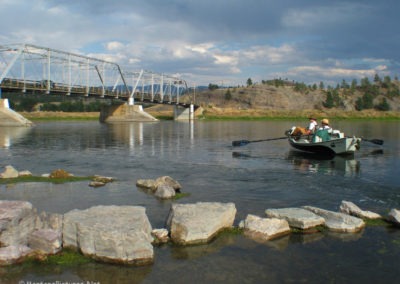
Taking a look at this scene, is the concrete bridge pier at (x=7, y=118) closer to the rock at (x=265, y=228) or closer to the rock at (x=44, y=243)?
the rock at (x=44, y=243)

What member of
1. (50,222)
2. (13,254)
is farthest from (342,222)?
(13,254)

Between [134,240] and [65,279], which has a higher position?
[134,240]

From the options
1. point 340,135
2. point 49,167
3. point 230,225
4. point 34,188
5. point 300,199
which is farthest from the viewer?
point 340,135

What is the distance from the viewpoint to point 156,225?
43.6ft

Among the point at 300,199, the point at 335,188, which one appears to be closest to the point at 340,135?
the point at 335,188

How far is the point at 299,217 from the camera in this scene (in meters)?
12.8

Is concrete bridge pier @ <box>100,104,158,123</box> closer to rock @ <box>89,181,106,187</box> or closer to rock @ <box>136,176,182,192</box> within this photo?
rock @ <box>89,181,106,187</box>

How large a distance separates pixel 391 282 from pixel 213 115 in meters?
153

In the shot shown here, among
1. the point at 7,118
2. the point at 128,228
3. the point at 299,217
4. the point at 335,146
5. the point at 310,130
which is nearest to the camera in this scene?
the point at 128,228

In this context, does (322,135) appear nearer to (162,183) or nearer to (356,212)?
(162,183)

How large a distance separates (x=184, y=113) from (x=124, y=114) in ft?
110

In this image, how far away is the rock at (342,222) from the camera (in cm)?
1262

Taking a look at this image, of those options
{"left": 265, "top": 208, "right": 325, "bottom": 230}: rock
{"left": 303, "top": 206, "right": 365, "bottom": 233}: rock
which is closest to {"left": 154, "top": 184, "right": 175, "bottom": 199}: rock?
{"left": 265, "top": 208, "right": 325, "bottom": 230}: rock

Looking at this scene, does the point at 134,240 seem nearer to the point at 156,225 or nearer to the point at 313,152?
the point at 156,225
